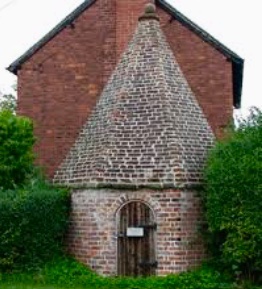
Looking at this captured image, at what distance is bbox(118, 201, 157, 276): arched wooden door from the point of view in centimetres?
1556

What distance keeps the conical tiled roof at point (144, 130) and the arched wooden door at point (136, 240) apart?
681 millimetres

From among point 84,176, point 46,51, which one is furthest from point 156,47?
point 46,51

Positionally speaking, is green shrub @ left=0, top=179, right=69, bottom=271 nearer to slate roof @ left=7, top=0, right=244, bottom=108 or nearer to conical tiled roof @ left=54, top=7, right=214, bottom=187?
conical tiled roof @ left=54, top=7, right=214, bottom=187

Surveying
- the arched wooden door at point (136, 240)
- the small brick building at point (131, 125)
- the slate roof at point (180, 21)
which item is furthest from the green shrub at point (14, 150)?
the slate roof at point (180, 21)

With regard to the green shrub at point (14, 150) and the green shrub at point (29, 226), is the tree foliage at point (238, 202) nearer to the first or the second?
the green shrub at point (29, 226)

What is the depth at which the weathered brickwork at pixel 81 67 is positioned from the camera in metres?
22.0

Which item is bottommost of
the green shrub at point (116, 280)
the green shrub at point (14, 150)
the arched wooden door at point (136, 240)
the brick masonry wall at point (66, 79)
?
the green shrub at point (116, 280)

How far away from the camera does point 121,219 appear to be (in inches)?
620

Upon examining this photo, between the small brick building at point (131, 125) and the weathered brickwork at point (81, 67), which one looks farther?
the weathered brickwork at point (81, 67)

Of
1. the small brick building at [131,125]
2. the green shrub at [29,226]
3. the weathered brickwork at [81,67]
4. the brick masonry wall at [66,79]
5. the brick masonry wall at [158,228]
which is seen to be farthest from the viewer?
the brick masonry wall at [66,79]

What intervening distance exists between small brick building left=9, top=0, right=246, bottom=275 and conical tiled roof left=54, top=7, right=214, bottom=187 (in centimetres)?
3

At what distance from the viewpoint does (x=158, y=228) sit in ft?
51.0

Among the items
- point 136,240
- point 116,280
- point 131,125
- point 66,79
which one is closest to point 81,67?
point 66,79

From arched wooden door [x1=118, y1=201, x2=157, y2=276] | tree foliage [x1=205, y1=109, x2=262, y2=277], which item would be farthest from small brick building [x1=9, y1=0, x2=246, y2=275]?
tree foliage [x1=205, y1=109, x2=262, y2=277]
